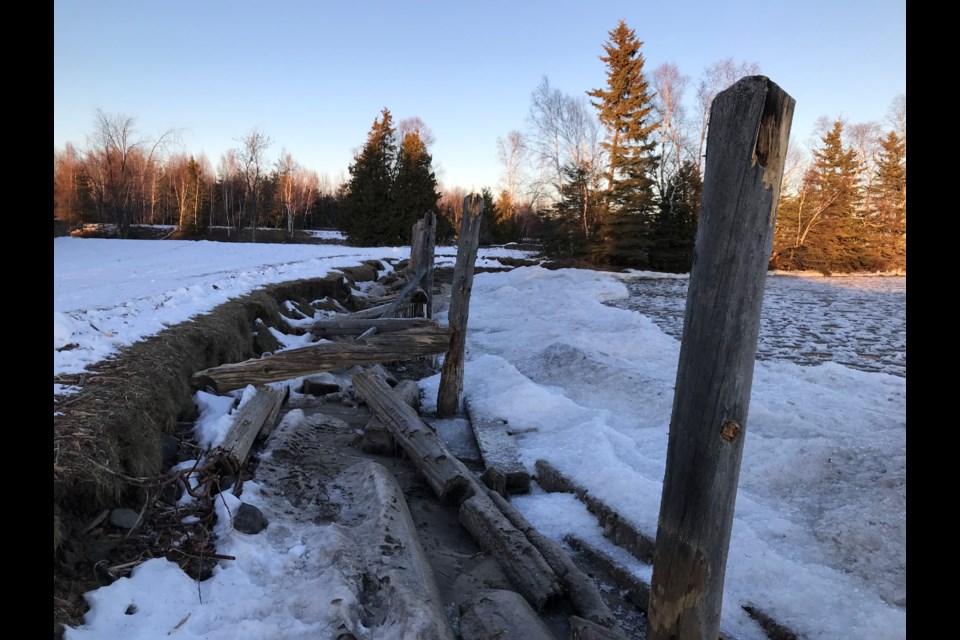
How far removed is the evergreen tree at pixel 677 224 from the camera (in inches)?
1166

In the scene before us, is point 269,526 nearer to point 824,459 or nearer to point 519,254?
point 824,459

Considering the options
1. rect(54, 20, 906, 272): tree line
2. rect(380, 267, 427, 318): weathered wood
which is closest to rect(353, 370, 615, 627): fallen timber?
rect(380, 267, 427, 318): weathered wood

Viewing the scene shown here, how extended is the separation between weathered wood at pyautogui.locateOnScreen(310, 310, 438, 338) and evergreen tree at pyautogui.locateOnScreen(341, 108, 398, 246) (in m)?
26.9

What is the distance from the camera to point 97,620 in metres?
2.16

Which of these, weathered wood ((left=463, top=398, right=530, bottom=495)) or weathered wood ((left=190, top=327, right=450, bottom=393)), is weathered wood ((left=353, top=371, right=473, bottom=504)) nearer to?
weathered wood ((left=190, top=327, right=450, bottom=393))

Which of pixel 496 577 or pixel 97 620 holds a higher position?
pixel 97 620

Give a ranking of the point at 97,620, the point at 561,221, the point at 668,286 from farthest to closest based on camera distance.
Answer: the point at 561,221 → the point at 668,286 → the point at 97,620

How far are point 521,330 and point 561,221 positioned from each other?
20.5m

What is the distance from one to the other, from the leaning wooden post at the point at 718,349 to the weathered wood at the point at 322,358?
395 cm

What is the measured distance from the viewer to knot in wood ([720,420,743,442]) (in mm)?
2111

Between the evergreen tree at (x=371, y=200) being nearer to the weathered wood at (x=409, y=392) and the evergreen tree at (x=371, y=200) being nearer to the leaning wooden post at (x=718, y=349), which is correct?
the weathered wood at (x=409, y=392)

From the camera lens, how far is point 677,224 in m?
30.0
